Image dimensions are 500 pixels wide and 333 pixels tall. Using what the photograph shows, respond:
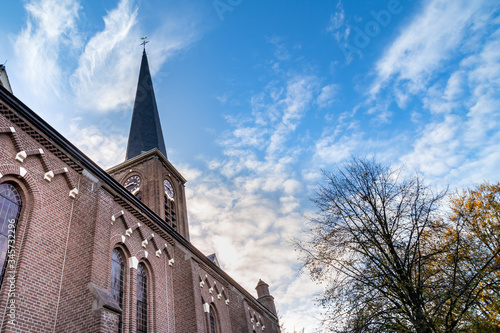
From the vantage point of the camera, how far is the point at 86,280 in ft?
36.0

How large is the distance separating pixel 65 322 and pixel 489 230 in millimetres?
18723

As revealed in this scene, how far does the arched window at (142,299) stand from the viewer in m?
14.7

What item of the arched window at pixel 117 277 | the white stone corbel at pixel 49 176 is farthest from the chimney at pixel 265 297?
the white stone corbel at pixel 49 176

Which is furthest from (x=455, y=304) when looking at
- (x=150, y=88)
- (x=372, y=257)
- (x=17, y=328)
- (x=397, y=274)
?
(x=150, y=88)

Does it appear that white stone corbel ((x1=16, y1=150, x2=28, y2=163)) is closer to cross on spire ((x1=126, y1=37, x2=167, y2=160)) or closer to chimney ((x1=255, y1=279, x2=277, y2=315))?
cross on spire ((x1=126, y1=37, x2=167, y2=160))

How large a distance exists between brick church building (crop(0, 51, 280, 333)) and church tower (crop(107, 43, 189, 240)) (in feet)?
34.5

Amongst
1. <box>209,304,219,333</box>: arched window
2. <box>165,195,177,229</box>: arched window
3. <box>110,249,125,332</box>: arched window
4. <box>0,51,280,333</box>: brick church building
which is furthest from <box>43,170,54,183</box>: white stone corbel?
<box>165,195,177,229</box>: arched window

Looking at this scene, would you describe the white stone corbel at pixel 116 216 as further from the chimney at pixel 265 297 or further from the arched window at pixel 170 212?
the chimney at pixel 265 297

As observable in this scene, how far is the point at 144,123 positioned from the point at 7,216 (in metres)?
27.4

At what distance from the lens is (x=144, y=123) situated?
3672 cm

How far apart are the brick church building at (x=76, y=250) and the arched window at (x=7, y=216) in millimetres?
29

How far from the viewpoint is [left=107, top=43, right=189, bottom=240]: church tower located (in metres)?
30.1

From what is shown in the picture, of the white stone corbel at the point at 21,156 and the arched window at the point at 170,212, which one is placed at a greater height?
the arched window at the point at 170,212

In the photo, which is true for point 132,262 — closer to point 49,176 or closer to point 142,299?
point 142,299
